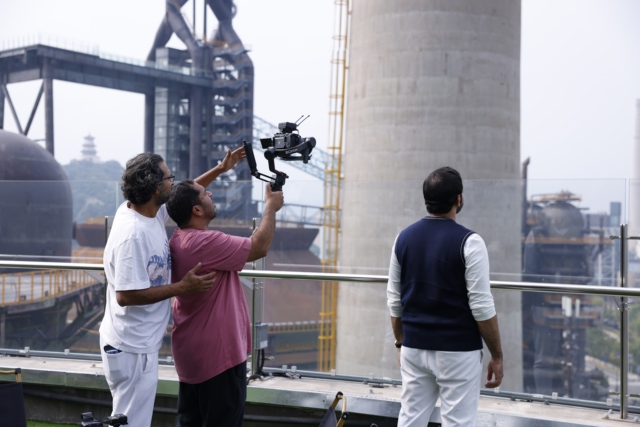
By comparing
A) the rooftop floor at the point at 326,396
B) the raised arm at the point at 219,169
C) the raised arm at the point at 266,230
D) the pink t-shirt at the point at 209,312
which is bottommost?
the rooftop floor at the point at 326,396

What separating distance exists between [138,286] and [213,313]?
1.05 feet

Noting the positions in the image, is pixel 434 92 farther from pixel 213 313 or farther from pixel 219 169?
pixel 213 313

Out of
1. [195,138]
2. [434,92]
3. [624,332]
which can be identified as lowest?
[624,332]

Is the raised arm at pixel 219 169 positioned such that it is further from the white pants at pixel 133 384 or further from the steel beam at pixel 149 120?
the steel beam at pixel 149 120

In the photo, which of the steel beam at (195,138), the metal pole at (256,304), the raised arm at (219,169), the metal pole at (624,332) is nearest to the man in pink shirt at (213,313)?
the raised arm at (219,169)

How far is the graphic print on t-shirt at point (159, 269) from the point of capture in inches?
104

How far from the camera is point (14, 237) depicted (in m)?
5.75

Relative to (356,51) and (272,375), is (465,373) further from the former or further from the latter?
(356,51)

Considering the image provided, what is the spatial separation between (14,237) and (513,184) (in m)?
4.59

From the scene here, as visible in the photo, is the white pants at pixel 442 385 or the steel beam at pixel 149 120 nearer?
the white pants at pixel 442 385

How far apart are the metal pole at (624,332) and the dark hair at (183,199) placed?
245 centimetres

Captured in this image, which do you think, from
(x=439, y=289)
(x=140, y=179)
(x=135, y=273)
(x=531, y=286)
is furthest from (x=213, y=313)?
(x=531, y=286)

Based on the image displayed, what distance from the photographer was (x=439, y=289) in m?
2.67

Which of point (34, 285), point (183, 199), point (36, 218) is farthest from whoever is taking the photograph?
point (34, 285)
